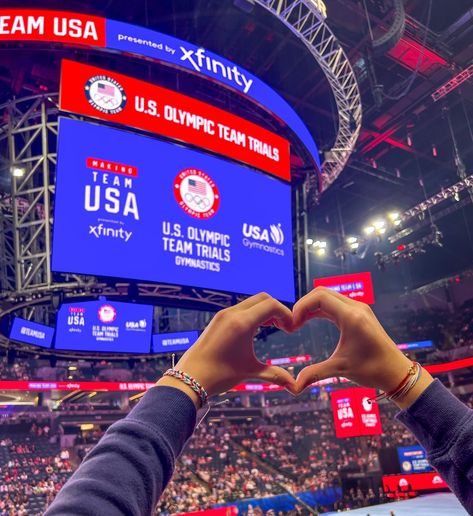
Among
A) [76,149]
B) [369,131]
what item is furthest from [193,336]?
[369,131]

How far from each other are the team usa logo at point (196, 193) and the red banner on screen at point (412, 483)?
20.4m

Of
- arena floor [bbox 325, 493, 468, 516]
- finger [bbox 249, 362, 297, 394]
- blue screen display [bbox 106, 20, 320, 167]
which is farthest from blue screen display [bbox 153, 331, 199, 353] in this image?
finger [bbox 249, 362, 297, 394]

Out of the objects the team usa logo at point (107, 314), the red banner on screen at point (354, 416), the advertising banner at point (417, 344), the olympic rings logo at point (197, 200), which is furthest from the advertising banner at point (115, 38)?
the advertising banner at point (417, 344)

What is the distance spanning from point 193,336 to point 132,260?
6.49 metres

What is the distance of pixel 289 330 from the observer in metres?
1.53

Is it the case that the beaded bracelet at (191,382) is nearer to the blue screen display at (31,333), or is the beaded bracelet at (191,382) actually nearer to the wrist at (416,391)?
the wrist at (416,391)

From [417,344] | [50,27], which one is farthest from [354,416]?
[50,27]

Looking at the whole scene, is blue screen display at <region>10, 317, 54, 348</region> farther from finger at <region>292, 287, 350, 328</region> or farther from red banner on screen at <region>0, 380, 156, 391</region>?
red banner on screen at <region>0, 380, 156, 391</region>

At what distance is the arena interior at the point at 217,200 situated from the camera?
27.6 feet

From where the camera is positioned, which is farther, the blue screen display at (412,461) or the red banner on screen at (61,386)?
the blue screen display at (412,461)

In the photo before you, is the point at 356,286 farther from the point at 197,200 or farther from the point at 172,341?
the point at 197,200

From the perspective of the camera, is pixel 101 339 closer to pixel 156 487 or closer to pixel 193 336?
pixel 193 336

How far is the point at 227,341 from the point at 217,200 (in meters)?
7.91

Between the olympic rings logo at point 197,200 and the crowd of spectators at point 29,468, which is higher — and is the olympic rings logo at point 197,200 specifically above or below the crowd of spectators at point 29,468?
above
